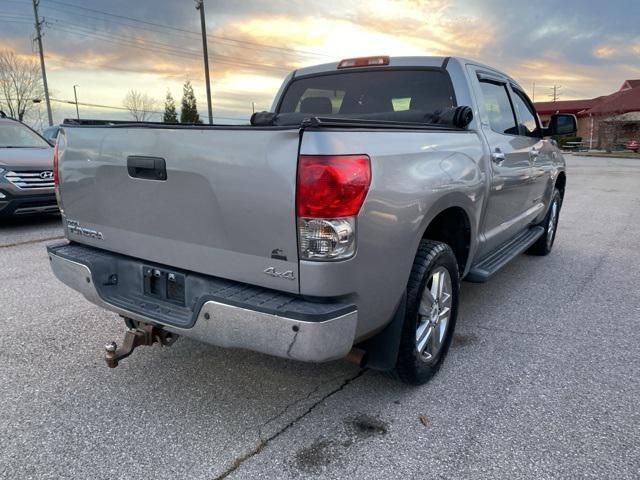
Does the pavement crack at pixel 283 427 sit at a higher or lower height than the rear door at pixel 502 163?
lower

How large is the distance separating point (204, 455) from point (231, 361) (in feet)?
3.12

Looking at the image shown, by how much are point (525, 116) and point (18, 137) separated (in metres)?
7.89

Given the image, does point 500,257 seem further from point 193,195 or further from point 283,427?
point 193,195

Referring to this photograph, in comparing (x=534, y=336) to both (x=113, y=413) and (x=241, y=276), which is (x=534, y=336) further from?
(x=113, y=413)

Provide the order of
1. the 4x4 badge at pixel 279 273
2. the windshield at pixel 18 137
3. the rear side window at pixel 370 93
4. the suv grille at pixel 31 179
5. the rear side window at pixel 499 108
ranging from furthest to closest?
the windshield at pixel 18 137 → the suv grille at pixel 31 179 → the rear side window at pixel 499 108 → the rear side window at pixel 370 93 → the 4x4 badge at pixel 279 273

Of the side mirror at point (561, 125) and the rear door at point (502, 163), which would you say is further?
the side mirror at point (561, 125)

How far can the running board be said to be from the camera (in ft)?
12.2

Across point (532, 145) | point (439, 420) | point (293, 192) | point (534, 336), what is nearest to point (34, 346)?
point (293, 192)

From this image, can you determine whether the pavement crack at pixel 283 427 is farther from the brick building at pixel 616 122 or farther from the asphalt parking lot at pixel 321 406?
the brick building at pixel 616 122

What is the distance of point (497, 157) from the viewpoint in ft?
12.3

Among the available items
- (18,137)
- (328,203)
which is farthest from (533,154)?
(18,137)

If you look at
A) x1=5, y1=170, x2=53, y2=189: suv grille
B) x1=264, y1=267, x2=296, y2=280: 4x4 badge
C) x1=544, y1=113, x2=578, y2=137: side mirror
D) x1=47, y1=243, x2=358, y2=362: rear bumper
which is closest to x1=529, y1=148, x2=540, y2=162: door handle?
x1=544, y1=113, x2=578, y2=137: side mirror

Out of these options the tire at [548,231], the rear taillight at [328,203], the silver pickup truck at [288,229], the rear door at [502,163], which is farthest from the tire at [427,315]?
the tire at [548,231]

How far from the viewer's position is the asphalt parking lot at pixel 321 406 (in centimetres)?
238
